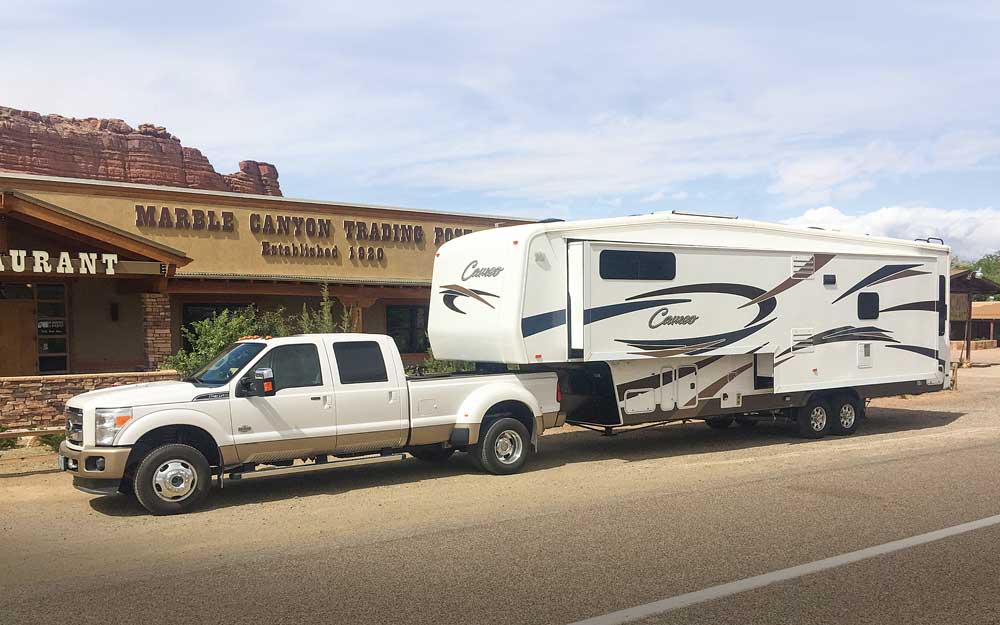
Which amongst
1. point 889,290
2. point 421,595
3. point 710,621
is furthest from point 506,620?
point 889,290

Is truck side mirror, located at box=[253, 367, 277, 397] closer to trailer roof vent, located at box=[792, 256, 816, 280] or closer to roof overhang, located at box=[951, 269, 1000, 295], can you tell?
trailer roof vent, located at box=[792, 256, 816, 280]

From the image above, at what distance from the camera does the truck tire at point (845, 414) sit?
14.5 m

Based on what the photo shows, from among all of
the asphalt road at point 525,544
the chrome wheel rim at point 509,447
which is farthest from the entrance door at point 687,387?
the chrome wheel rim at point 509,447

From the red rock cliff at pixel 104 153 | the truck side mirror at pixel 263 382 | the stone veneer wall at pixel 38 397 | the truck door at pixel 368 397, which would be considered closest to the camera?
the truck side mirror at pixel 263 382

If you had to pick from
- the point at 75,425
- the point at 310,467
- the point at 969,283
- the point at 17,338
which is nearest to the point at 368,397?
the point at 310,467

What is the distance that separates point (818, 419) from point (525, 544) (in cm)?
845

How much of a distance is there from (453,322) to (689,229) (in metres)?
3.65

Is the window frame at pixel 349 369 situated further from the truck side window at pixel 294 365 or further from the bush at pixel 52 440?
the bush at pixel 52 440

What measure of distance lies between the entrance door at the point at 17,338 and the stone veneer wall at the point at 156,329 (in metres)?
3.38

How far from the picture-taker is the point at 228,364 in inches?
398

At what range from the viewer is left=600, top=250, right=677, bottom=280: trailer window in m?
12.0

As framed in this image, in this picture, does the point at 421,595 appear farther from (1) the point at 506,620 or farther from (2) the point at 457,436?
(2) the point at 457,436

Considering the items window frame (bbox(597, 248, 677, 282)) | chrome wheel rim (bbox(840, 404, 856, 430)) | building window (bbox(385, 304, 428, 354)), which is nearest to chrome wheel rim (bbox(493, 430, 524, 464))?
window frame (bbox(597, 248, 677, 282))

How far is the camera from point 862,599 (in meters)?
5.94
